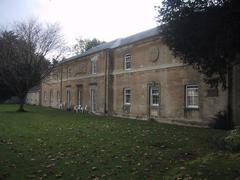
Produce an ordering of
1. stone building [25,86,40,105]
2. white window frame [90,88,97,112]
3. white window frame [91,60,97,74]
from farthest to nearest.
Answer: stone building [25,86,40,105] < white window frame [91,60,97,74] < white window frame [90,88,97,112]

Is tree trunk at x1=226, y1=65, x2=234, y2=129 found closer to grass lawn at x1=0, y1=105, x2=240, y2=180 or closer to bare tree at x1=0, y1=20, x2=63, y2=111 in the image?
grass lawn at x1=0, y1=105, x2=240, y2=180

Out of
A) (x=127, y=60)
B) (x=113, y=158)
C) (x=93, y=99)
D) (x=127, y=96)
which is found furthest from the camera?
(x=93, y=99)

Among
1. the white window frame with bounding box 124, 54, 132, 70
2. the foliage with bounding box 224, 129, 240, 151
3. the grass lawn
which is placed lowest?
the grass lawn

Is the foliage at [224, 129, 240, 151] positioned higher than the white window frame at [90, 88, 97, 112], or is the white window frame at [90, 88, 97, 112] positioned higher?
the white window frame at [90, 88, 97, 112]

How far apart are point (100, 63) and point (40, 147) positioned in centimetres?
2586

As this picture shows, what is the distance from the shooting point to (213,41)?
551 inches

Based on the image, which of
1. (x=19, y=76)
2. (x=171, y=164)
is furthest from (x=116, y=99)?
(x=171, y=164)

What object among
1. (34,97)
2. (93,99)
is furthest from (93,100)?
(34,97)

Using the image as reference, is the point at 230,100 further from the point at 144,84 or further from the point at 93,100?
the point at 93,100

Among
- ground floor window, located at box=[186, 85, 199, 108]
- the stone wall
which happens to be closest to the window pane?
the stone wall

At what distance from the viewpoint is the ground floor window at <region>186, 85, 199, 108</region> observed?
24.3 m

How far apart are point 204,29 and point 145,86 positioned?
16519 mm

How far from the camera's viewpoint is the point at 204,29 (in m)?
13.8

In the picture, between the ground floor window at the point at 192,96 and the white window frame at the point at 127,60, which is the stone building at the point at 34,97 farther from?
the ground floor window at the point at 192,96
